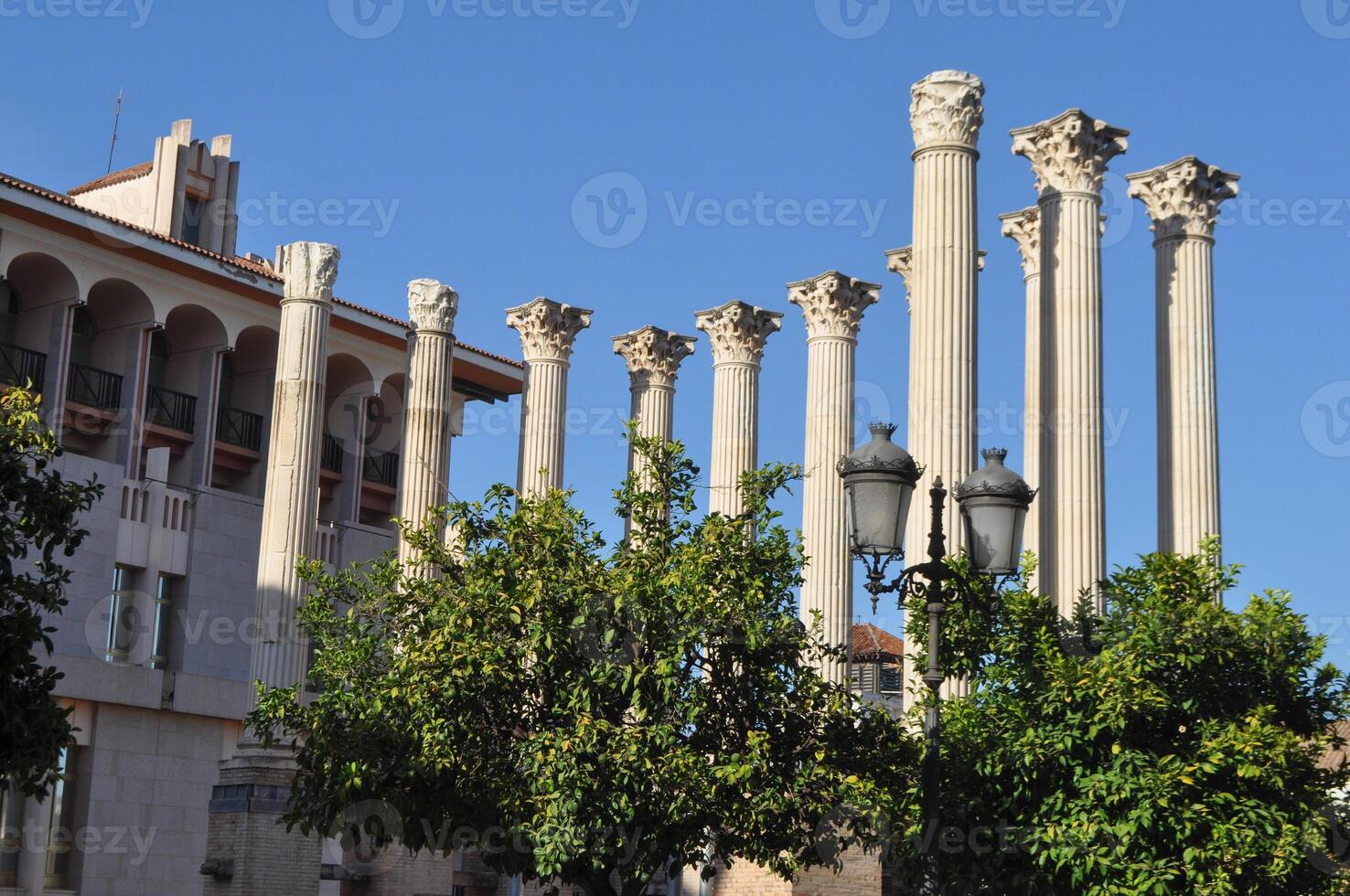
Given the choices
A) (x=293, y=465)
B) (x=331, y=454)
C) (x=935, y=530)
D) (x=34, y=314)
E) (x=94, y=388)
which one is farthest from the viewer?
(x=331, y=454)

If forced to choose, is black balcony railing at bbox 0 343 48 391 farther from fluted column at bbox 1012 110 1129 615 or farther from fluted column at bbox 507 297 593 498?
fluted column at bbox 1012 110 1129 615

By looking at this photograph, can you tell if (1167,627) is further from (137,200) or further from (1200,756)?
(137,200)

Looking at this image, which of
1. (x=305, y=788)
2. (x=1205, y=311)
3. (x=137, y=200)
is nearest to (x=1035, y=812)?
(x=305, y=788)

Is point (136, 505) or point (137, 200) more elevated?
point (137, 200)

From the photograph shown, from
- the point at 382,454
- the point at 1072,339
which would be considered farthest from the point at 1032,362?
the point at 382,454

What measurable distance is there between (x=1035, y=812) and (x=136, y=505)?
2633 cm

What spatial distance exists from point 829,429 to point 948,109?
10410 millimetres

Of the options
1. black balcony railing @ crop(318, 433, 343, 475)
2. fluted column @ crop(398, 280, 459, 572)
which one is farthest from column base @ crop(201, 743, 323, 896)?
black balcony railing @ crop(318, 433, 343, 475)

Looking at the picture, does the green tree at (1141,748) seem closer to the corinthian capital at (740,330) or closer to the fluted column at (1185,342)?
the fluted column at (1185,342)

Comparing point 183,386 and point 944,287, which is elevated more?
point 183,386

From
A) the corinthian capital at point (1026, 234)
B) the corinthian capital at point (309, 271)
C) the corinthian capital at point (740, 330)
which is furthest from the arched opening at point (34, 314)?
the corinthian capital at point (1026, 234)

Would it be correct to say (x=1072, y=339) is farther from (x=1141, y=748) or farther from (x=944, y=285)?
(x=1141, y=748)

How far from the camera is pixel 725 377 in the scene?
39719 millimetres

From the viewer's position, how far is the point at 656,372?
137ft
